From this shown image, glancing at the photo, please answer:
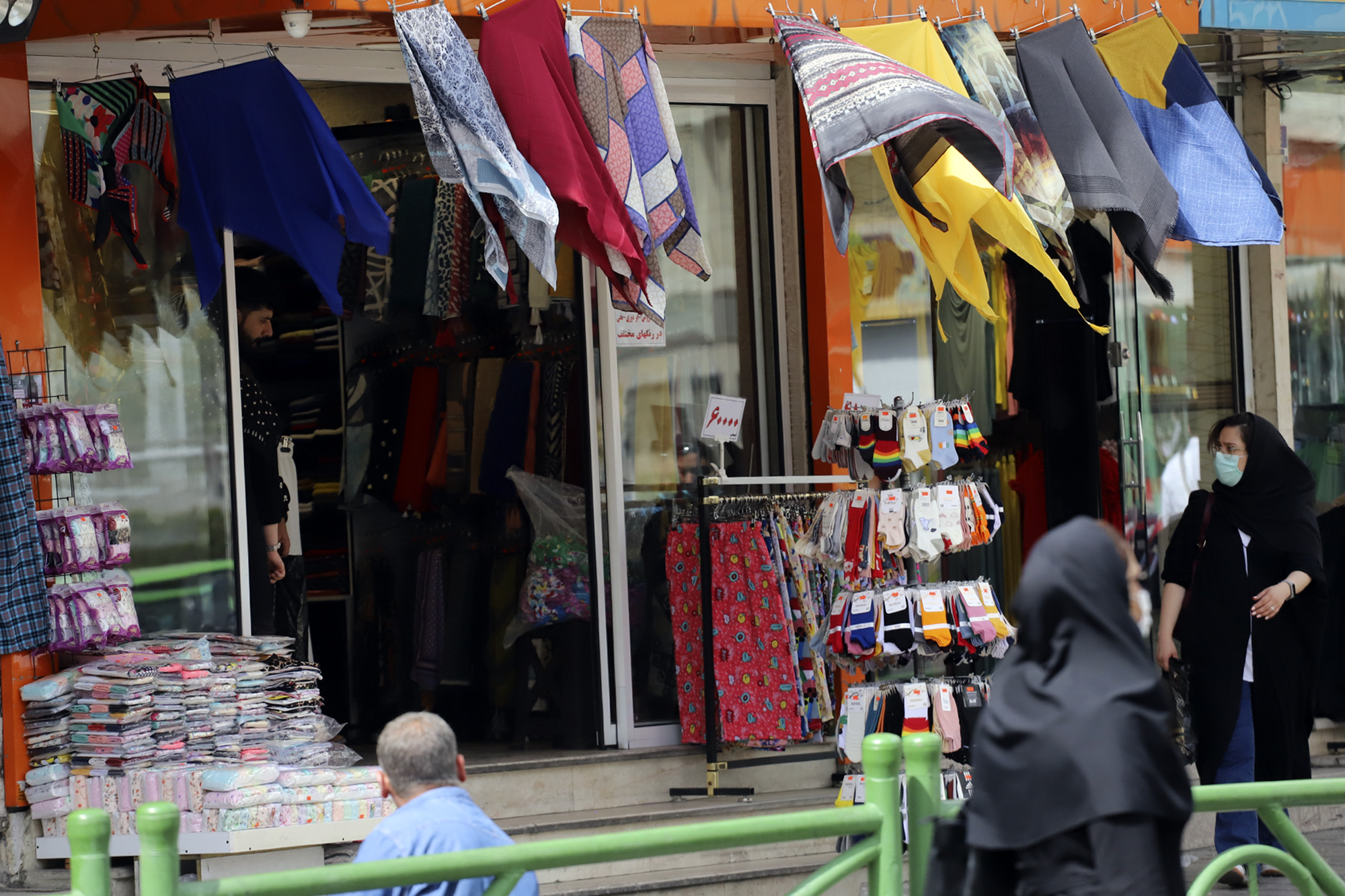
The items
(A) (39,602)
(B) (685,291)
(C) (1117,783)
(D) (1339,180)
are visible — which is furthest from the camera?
(D) (1339,180)

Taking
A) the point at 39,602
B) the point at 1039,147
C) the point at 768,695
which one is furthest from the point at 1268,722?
the point at 39,602

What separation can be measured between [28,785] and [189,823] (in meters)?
0.61

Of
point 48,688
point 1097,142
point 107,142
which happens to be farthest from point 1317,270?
point 48,688

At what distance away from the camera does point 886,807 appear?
10.8ft

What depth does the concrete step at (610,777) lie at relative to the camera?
644 centimetres

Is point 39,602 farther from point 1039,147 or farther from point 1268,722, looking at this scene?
point 1268,722

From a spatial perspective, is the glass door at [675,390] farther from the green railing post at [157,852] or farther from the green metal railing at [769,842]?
the green railing post at [157,852]

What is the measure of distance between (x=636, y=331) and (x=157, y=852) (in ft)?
15.1

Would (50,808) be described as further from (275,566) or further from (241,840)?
(275,566)

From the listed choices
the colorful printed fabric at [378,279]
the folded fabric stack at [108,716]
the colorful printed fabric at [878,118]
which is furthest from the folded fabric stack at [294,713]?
the colorful printed fabric at [878,118]

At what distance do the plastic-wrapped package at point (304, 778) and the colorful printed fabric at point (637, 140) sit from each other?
6.67 ft

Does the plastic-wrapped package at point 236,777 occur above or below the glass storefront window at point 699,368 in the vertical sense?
below

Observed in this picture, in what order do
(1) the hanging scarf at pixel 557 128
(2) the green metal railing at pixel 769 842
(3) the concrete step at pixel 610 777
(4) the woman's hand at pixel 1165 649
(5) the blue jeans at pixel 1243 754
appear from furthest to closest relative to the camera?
(3) the concrete step at pixel 610 777 → (4) the woman's hand at pixel 1165 649 → (5) the blue jeans at pixel 1243 754 → (1) the hanging scarf at pixel 557 128 → (2) the green metal railing at pixel 769 842

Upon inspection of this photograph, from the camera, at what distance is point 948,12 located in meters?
6.26
